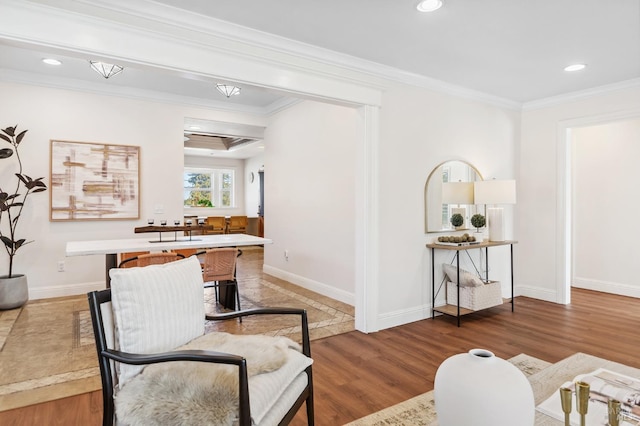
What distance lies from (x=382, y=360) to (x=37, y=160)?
451cm

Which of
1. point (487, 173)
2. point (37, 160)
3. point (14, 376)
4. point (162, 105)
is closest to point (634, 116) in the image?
point (487, 173)

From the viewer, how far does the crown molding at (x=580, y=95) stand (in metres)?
4.07

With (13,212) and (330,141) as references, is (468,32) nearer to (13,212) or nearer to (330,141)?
(330,141)

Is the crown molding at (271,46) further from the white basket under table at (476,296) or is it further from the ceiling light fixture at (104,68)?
the white basket under table at (476,296)

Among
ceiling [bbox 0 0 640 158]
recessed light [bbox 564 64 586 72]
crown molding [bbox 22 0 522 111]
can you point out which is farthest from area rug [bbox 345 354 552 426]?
recessed light [bbox 564 64 586 72]

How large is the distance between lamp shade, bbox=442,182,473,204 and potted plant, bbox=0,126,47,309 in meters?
4.53

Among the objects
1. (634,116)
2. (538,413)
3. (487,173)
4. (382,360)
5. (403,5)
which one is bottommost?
(382,360)

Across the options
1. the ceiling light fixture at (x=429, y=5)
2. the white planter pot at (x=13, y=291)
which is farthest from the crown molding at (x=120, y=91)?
the ceiling light fixture at (x=429, y=5)

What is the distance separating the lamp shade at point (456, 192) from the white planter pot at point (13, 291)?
4725 mm

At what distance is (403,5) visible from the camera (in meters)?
2.48

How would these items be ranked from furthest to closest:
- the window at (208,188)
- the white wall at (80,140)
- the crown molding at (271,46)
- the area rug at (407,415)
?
the window at (208,188)
the white wall at (80,140)
the crown molding at (271,46)
the area rug at (407,415)

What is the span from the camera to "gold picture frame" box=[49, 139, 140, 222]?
15.2 ft

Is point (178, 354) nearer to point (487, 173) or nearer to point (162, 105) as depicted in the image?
point (487, 173)

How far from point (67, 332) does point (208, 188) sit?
7.92 meters
